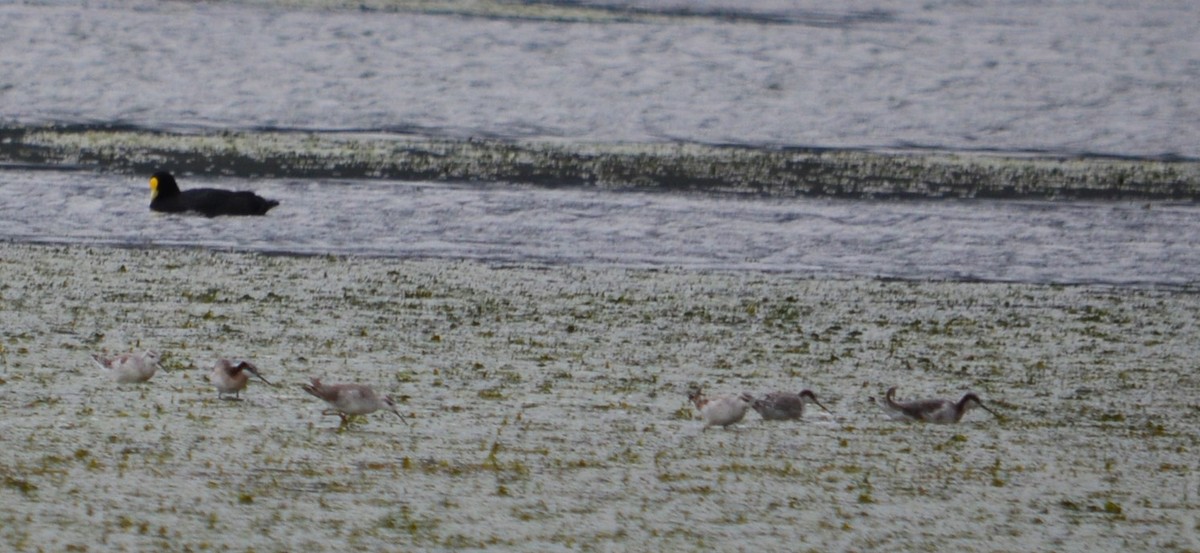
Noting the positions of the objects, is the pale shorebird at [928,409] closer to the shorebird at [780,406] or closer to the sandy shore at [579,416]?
the sandy shore at [579,416]

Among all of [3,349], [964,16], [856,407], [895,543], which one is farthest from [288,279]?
[964,16]

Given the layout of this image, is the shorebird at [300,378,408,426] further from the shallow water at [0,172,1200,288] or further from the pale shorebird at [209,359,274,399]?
the shallow water at [0,172,1200,288]

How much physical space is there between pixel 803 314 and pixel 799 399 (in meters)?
2.21

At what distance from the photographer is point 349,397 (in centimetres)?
555

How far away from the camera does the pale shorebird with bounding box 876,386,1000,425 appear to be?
5809mm

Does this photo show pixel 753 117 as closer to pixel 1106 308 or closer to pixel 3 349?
pixel 1106 308

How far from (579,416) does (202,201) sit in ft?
17.5

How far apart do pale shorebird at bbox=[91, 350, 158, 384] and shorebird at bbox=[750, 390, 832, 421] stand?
197 cm

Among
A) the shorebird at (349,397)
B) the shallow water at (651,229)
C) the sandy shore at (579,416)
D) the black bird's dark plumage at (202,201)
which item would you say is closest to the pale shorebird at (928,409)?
the sandy shore at (579,416)

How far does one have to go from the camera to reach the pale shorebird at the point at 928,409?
229 inches

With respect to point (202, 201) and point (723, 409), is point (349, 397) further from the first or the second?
point (202, 201)

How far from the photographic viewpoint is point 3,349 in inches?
263

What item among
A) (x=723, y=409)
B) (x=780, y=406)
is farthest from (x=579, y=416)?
(x=780, y=406)

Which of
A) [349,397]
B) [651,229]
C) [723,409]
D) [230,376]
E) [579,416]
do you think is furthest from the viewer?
[651,229]
